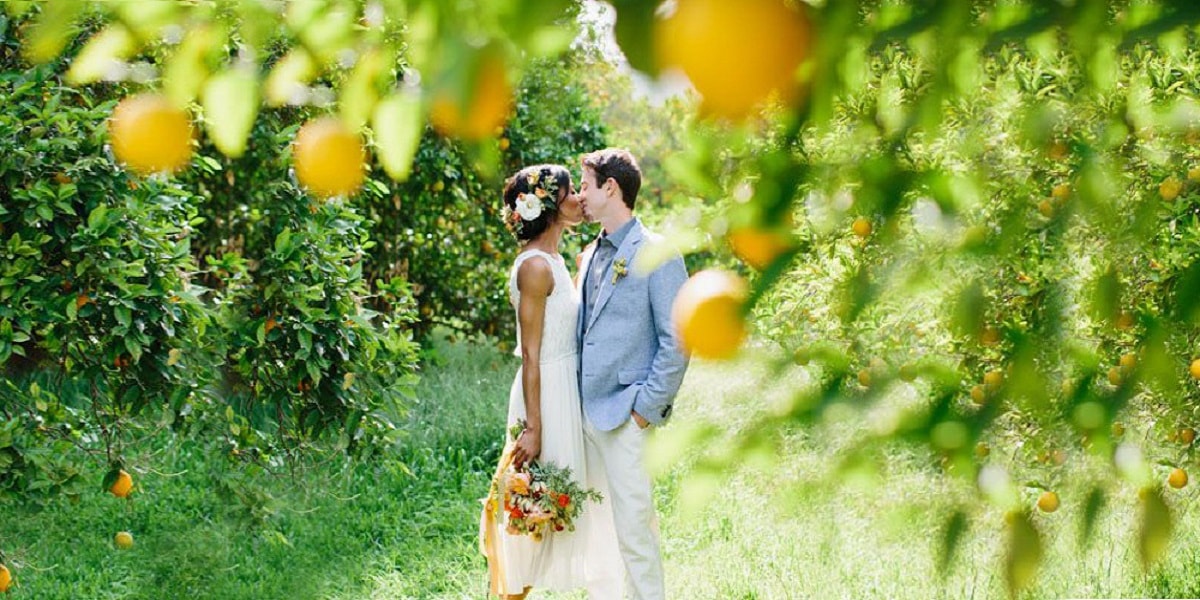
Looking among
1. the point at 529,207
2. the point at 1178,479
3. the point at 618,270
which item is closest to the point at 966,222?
the point at 1178,479

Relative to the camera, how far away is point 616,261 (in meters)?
3.28

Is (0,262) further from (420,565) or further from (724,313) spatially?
(724,313)

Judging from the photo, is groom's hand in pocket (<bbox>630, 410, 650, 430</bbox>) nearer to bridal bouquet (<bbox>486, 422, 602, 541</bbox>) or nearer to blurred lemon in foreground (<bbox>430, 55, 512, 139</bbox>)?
bridal bouquet (<bbox>486, 422, 602, 541</bbox>)

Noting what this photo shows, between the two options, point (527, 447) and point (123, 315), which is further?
point (527, 447)

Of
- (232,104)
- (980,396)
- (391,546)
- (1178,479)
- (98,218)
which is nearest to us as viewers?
(232,104)

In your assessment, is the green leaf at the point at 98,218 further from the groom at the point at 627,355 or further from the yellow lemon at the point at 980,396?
the yellow lemon at the point at 980,396

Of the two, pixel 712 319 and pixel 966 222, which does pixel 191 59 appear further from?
pixel 966 222

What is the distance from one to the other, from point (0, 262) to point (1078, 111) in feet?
9.05

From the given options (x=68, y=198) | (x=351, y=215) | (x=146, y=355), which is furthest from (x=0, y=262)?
(x=351, y=215)

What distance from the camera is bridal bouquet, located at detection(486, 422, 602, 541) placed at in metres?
3.44

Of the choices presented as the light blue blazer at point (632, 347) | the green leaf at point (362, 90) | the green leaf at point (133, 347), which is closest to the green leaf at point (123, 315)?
the green leaf at point (133, 347)

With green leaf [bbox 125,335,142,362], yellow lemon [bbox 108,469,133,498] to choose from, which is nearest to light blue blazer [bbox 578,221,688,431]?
green leaf [bbox 125,335,142,362]

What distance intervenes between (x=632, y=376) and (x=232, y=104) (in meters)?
2.75

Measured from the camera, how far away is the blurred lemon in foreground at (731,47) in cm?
55
